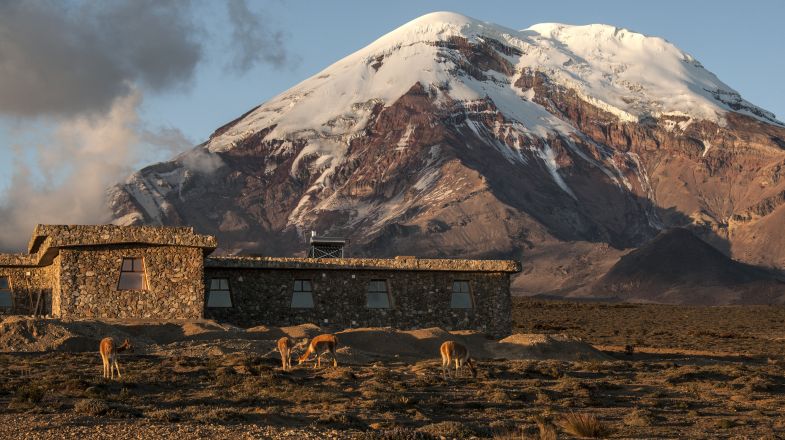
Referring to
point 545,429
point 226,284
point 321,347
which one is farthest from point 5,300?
point 545,429

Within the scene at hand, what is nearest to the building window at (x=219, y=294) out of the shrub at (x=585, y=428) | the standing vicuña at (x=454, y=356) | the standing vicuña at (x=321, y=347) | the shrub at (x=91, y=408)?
the standing vicuña at (x=321, y=347)

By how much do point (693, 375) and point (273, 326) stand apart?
1607 centimetres

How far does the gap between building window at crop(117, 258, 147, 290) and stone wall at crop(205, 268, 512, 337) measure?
335 cm

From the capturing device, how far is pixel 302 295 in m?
44.5

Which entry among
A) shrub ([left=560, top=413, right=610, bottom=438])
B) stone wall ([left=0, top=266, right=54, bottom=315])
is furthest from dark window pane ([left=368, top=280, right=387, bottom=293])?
shrub ([left=560, top=413, right=610, bottom=438])

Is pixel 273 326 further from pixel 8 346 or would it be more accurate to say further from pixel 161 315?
pixel 8 346

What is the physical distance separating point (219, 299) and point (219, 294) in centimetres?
19

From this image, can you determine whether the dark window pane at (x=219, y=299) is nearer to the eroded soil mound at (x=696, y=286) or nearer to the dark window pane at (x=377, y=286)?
the dark window pane at (x=377, y=286)

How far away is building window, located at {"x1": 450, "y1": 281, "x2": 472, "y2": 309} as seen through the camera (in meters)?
46.0

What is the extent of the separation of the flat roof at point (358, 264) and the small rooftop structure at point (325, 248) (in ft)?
20.7

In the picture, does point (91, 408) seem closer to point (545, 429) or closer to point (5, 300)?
point (545, 429)

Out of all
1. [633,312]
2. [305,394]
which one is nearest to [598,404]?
[305,394]

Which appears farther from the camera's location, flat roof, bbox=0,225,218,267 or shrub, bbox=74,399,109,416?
flat roof, bbox=0,225,218,267

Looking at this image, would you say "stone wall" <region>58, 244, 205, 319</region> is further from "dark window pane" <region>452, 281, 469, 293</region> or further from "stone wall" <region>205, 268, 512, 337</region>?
"dark window pane" <region>452, 281, 469, 293</region>
